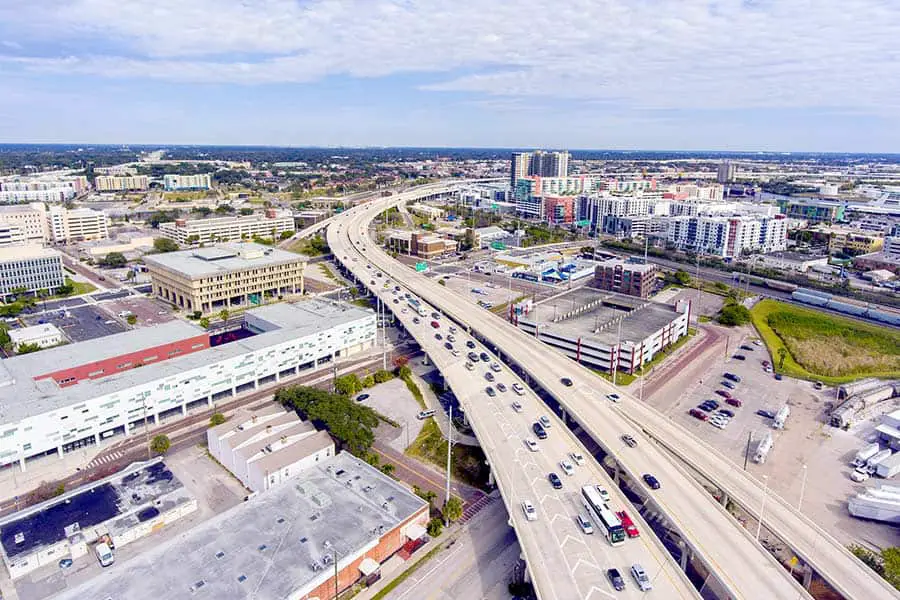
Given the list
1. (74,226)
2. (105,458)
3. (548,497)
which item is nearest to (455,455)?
(548,497)

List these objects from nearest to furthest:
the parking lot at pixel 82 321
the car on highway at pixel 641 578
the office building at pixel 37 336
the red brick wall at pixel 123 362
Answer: the car on highway at pixel 641 578, the red brick wall at pixel 123 362, the office building at pixel 37 336, the parking lot at pixel 82 321

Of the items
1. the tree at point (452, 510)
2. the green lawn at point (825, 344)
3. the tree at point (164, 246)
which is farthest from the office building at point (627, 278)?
the tree at point (164, 246)

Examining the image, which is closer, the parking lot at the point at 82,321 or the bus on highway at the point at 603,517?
the bus on highway at the point at 603,517

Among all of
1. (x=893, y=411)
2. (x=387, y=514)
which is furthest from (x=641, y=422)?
(x=893, y=411)

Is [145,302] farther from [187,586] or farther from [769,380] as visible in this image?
[769,380]

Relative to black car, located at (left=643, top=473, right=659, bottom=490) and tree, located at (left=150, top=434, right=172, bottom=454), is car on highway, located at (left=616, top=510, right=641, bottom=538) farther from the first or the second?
tree, located at (left=150, top=434, right=172, bottom=454)

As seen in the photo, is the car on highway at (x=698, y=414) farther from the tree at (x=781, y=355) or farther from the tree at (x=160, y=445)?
the tree at (x=160, y=445)

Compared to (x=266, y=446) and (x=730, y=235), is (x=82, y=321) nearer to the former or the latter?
(x=266, y=446)
